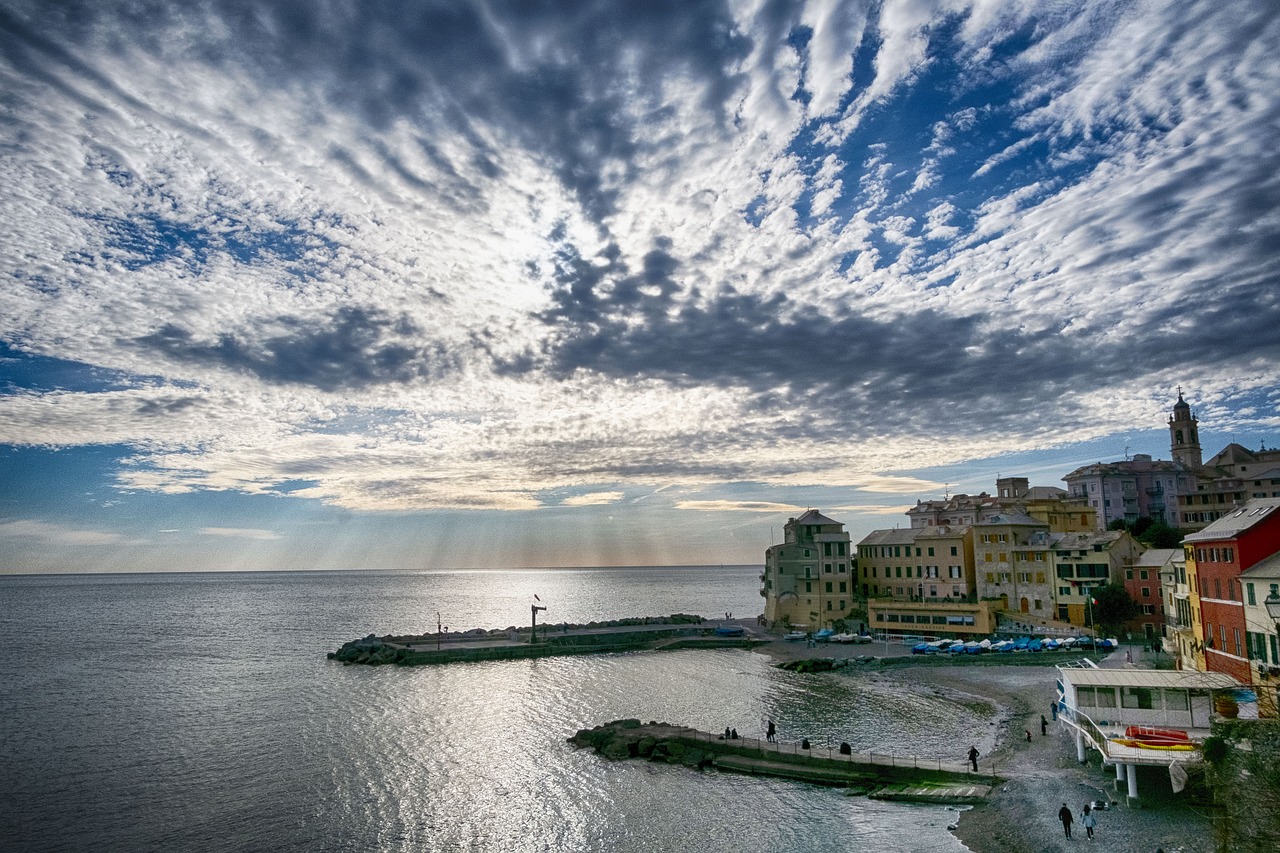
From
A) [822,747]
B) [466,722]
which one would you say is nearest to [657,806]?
[822,747]

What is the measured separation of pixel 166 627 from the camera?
15100 cm

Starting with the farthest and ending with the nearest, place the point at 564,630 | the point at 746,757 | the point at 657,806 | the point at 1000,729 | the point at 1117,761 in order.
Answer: the point at 564,630 → the point at 1000,729 → the point at 746,757 → the point at 657,806 → the point at 1117,761

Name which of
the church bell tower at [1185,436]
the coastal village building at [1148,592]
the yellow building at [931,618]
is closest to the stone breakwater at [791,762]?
the yellow building at [931,618]

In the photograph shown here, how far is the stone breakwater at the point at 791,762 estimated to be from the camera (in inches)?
1601

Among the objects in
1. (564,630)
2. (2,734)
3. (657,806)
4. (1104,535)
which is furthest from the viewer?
(564,630)

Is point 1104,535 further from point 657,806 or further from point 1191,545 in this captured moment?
point 657,806

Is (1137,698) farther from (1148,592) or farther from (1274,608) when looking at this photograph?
(1148,592)

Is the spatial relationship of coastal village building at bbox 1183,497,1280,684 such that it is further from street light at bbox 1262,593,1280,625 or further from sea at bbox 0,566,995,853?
sea at bbox 0,566,995,853

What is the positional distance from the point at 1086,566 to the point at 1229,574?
162ft

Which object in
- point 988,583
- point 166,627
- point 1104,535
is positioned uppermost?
point 1104,535

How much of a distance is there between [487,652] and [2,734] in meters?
49.4

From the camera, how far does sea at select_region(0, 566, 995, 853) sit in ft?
123

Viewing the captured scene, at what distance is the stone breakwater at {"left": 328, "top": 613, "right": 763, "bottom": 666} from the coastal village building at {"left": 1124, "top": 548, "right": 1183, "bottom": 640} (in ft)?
152

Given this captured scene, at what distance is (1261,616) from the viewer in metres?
43.2
